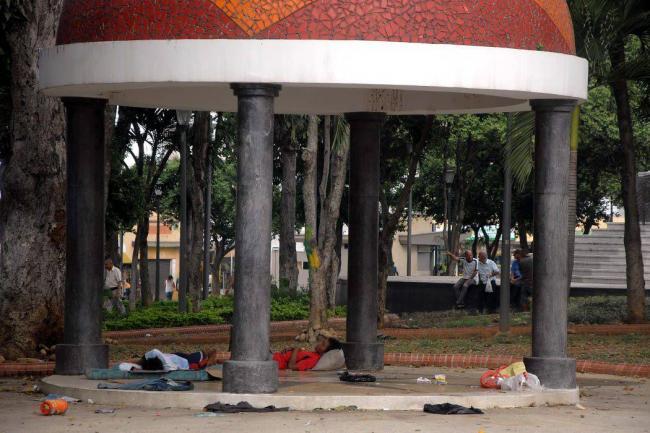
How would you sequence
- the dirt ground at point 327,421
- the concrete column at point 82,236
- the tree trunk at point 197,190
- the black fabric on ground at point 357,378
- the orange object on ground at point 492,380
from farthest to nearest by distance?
the tree trunk at point 197,190 → the concrete column at point 82,236 → the black fabric on ground at point 357,378 → the orange object on ground at point 492,380 → the dirt ground at point 327,421

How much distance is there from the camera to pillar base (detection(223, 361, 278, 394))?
13102 millimetres

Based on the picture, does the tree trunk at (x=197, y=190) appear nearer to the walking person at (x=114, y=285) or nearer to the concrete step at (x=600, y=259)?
the walking person at (x=114, y=285)

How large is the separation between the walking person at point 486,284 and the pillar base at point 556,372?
16.8 m

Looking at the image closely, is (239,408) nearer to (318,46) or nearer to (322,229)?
(318,46)

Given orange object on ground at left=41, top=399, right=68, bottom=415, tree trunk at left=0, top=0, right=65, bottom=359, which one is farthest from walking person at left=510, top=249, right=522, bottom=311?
orange object on ground at left=41, top=399, right=68, bottom=415

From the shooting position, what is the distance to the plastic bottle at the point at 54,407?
497 inches

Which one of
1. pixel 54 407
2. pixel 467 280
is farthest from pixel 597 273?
pixel 54 407

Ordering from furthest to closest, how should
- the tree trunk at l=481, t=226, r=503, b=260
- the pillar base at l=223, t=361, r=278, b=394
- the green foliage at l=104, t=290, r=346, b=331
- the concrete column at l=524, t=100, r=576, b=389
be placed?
the tree trunk at l=481, t=226, r=503, b=260
the green foliage at l=104, t=290, r=346, b=331
the concrete column at l=524, t=100, r=576, b=389
the pillar base at l=223, t=361, r=278, b=394

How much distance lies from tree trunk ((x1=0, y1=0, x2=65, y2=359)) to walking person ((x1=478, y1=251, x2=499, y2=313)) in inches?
551

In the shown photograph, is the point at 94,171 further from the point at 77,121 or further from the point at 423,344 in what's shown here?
the point at 423,344

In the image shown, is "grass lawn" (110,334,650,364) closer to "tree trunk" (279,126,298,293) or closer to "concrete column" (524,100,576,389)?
"concrete column" (524,100,576,389)

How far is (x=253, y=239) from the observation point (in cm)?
1323

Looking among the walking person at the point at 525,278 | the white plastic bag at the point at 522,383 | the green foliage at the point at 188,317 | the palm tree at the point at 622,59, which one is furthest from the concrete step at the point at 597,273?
the white plastic bag at the point at 522,383

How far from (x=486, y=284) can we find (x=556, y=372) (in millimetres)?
17231
